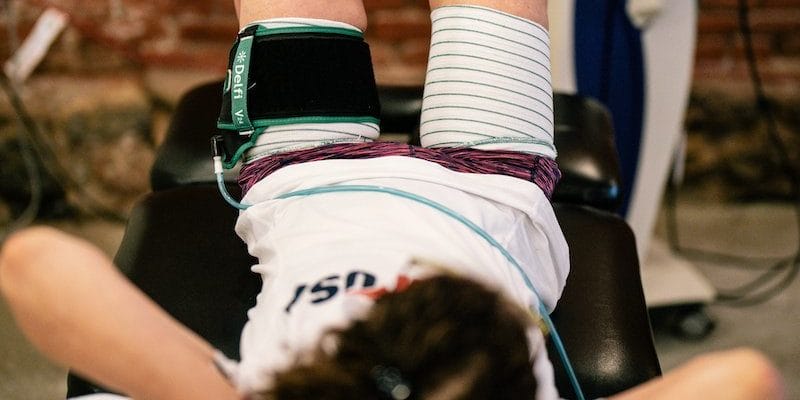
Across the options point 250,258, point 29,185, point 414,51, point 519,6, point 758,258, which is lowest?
point 758,258

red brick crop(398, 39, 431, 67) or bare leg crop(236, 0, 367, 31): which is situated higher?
bare leg crop(236, 0, 367, 31)

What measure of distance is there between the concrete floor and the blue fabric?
0.36m

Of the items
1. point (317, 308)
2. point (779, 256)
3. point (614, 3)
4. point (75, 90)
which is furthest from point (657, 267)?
point (75, 90)

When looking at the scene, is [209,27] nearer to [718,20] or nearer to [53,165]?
[53,165]

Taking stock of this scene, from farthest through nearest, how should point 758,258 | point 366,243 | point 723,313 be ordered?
point 758,258 < point 723,313 < point 366,243

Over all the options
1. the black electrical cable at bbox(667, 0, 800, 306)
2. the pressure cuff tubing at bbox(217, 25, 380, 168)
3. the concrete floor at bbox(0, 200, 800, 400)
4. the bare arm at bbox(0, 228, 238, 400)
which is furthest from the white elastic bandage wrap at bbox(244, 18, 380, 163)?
the black electrical cable at bbox(667, 0, 800, 306)

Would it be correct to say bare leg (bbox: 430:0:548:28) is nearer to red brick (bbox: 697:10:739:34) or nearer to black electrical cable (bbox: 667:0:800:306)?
black electrical cable (bbox: 667:0:800:306)

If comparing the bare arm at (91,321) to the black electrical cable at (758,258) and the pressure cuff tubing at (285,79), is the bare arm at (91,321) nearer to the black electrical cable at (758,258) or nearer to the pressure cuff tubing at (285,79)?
the pressure cuff tubing at (285,79)

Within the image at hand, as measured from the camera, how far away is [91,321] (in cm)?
60

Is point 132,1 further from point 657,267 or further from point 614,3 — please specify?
point 657,267

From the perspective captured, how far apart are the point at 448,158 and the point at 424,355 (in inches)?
15.5

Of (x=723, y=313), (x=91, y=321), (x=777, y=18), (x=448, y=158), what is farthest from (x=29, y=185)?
(x=777, y=18)

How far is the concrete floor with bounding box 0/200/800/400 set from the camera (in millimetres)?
1473

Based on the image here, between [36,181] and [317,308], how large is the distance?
1.56m
